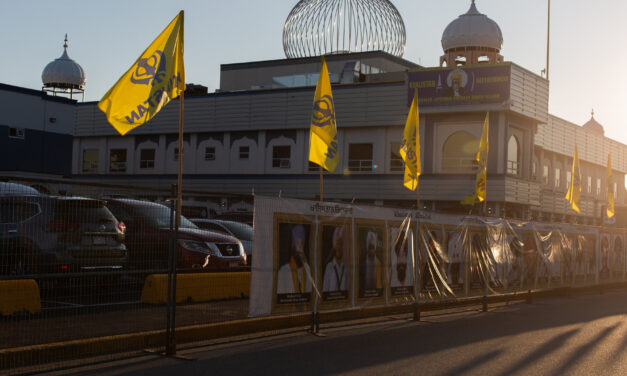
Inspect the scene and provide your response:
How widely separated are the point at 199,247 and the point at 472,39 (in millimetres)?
34443

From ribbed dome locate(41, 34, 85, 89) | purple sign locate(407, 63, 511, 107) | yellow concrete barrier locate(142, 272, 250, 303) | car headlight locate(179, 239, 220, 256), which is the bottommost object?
yellow concrete barrier locate(142, 272, 250, 303)

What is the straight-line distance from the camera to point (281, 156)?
5034 cm

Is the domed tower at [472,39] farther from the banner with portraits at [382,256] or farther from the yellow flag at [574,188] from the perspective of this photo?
the banner with portraits at [382,256]

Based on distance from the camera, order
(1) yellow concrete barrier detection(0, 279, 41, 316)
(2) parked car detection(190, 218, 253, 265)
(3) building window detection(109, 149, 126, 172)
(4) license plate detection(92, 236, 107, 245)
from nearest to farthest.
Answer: (1) yellow concrete barrier detection(0, 279, 41, 316) < (4) license plate detection(92, 236, 107, 245) < (2) parked car detection(190, 218, 253, 265) < (3) building window detection(109, 149, 126, 172)

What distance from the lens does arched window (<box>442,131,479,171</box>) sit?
43812 mm

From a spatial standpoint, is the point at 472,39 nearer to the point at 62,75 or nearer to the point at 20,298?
the point at 62,75

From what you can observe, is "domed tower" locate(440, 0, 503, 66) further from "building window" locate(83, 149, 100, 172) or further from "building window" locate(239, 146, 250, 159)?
"building window" locate(83, 149, 100, 172)

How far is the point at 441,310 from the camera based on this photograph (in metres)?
17.2

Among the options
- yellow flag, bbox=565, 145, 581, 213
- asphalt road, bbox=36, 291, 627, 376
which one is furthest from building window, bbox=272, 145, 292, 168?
asphalt road, bbox=36, 291, 627, 376

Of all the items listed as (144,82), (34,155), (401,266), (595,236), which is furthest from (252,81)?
(144,82)

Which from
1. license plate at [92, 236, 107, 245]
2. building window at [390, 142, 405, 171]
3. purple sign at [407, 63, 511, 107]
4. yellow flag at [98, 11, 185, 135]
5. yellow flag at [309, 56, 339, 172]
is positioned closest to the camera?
license plate at [92, 236, 107, 245]

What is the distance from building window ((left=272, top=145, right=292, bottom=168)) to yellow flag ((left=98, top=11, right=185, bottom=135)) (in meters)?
39.7

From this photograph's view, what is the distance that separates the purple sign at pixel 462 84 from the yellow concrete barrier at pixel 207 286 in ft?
99.8

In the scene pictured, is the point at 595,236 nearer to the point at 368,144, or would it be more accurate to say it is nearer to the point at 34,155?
the point at 368,144
